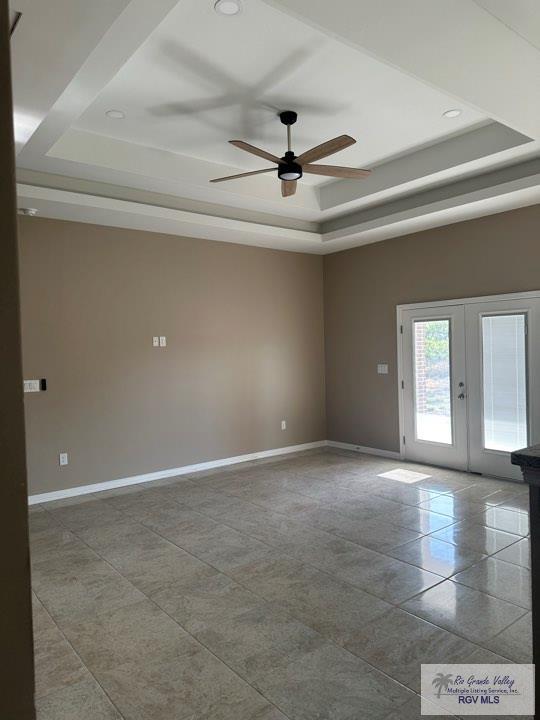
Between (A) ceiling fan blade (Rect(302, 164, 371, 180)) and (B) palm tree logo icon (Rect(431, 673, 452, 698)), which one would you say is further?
(A) ceiling fan blade (Rect(302, 164, 371, 180))

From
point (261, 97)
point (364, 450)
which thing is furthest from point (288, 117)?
point (364, 450)

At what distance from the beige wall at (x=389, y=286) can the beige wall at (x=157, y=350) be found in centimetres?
38

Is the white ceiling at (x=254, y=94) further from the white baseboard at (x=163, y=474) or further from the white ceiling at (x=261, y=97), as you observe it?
the white baseboard at (x=163, y=474)

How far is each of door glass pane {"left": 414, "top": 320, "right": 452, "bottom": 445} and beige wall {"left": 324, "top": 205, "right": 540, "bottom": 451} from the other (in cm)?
34

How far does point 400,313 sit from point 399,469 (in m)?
2.03

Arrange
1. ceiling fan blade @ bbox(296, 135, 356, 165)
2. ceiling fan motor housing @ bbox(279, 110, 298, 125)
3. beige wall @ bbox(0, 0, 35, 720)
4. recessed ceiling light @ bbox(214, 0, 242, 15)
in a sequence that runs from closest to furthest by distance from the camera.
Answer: beige wall @ bbox(0, 0, 35, 720) → recessed ceiling light @ bbox(214, 0, 242, 15) → ceiling fan blade @ bbox(296, 135, 356, 165) → ceiling fan motor housing @ bbox(279, 110, 298, 125)

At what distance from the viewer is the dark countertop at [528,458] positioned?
53.6 inches

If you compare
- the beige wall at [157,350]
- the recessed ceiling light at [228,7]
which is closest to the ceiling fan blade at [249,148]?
the recessed ceiling light at [228,7]

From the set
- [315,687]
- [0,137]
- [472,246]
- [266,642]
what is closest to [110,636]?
[266,642]

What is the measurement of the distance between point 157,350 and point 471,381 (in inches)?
147

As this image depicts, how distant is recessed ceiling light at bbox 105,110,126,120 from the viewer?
4007mm

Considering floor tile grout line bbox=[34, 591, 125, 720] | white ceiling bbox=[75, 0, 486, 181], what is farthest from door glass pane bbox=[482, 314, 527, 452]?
floor tile grout line bbox=[34, 591, 125, 720]

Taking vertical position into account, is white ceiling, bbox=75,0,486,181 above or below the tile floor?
above

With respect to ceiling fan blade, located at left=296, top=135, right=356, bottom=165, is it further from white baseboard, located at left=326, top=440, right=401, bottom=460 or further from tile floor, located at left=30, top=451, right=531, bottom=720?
white baseboard, located at left=326, top=440, right=401, bottom=460
